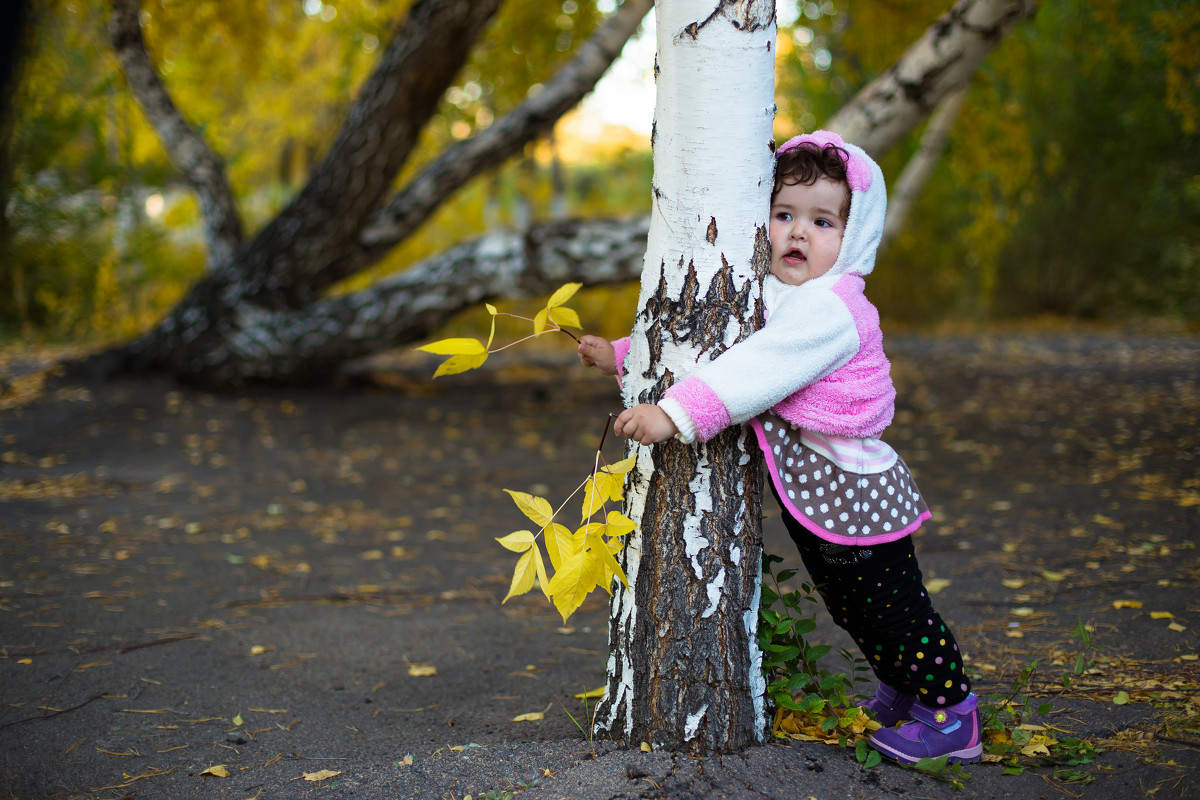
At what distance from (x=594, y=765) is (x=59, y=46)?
10.1 meters

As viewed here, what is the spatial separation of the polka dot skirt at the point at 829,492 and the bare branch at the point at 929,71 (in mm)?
3692

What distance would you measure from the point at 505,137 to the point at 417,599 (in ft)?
14.0

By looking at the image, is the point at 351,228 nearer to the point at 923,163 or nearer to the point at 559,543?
the point at 923,163

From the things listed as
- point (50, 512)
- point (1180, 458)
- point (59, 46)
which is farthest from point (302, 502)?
point (59, 46)

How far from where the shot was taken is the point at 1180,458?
15.0 feet

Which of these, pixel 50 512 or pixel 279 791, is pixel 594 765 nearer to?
pixel 279 791

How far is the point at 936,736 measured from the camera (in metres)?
1.90

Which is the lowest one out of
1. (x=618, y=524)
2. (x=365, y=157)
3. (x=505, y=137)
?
(x=618, y=524)

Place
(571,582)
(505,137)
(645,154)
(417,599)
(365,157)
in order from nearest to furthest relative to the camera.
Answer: (571,582) → (417,599) → (365,157) → (505,137) → (645,154)

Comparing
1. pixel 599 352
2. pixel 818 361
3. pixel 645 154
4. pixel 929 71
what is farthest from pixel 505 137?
pixel 645 154

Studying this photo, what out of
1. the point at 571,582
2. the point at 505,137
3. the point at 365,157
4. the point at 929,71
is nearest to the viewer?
the point at 571,582

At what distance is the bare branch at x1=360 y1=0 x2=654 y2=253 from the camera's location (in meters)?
6.19

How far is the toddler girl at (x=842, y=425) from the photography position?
1741 millimetres

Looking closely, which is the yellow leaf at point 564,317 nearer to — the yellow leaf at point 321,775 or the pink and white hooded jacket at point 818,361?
Answer: the pink and white hooded jacket at point 818,361
